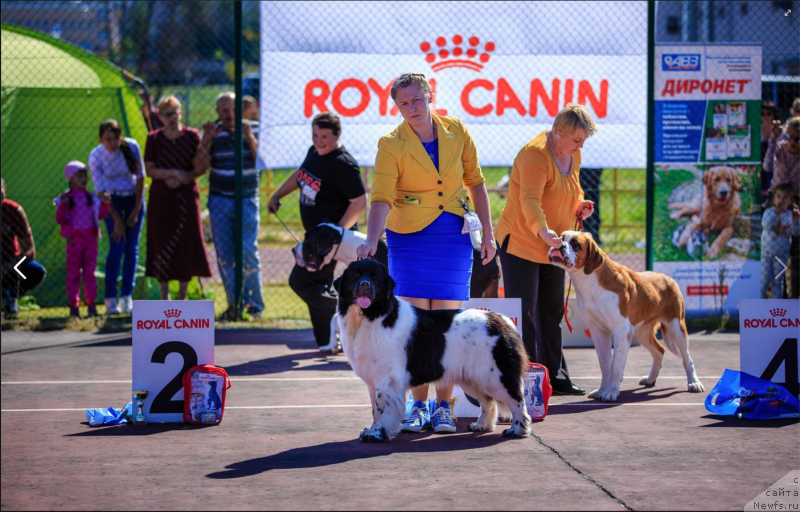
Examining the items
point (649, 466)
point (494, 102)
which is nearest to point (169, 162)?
point (494, 102)

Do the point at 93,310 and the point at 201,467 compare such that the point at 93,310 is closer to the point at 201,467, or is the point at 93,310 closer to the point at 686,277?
the point at 201,467

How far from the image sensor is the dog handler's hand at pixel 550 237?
607 centimetres

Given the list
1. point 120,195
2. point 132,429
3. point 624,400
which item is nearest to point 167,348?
point 132,429

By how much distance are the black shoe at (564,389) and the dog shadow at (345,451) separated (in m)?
1.34

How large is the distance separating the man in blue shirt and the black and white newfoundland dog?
5.05 meters

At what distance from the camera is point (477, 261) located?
24.2ft

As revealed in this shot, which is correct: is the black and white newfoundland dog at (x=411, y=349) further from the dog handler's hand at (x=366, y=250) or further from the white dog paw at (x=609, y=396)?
the white dog paw at (x=609, y=396)

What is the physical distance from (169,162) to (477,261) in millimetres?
4224

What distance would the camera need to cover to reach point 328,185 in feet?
25.4

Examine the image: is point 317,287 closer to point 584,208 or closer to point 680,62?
point 584,208

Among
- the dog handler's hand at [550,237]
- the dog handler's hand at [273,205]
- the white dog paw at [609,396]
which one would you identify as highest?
the dog handler's hand at [273,205]

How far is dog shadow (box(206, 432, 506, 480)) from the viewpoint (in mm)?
4562

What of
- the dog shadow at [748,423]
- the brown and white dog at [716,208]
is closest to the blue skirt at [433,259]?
the dog shadow at [748,423]

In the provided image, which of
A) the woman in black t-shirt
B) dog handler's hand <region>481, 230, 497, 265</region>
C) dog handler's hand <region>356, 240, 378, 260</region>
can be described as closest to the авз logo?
the woman in black t-shirt
